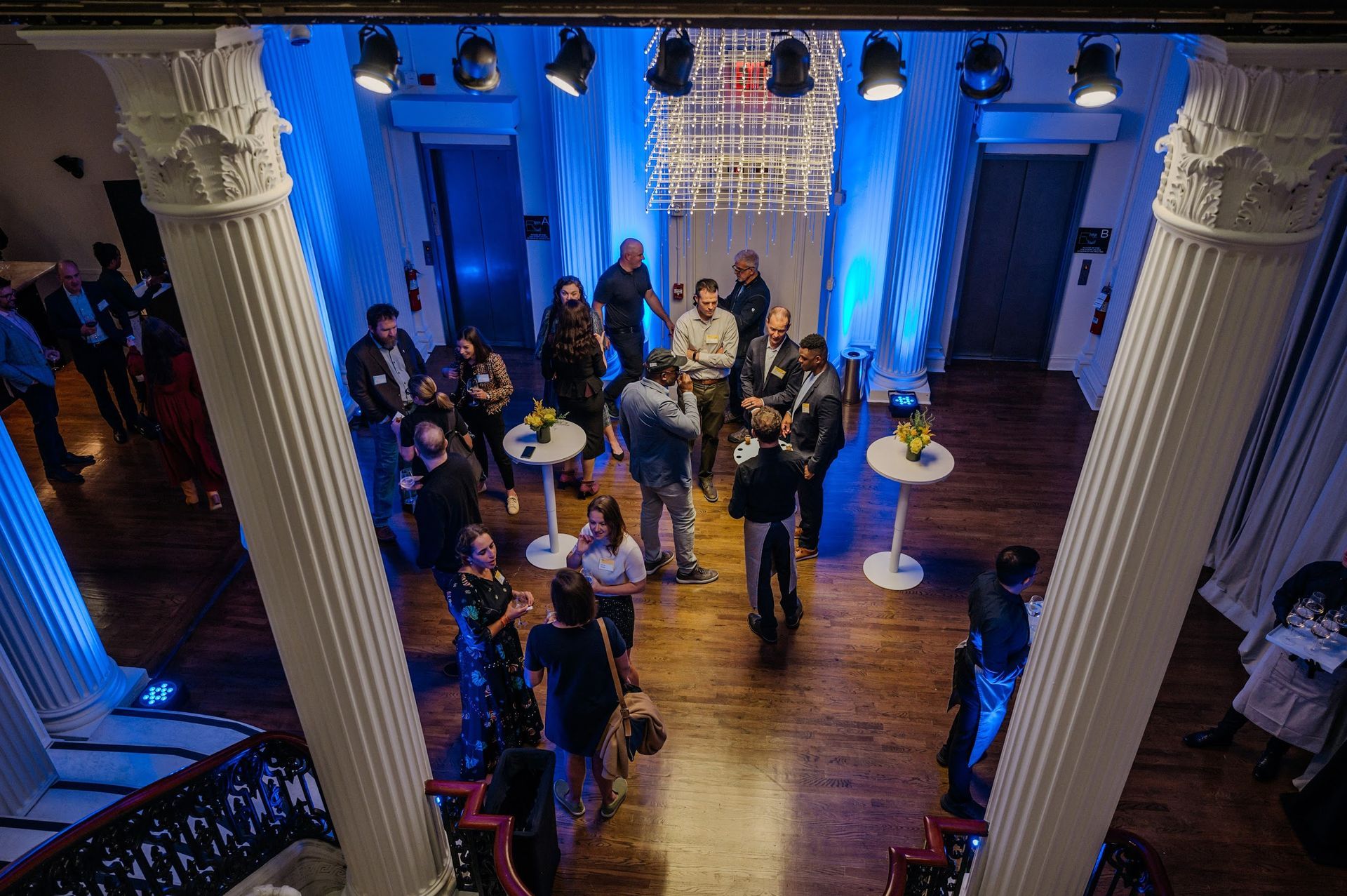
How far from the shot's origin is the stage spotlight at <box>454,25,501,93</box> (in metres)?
3.41

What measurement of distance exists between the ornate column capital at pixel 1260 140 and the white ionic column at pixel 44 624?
5.23 m

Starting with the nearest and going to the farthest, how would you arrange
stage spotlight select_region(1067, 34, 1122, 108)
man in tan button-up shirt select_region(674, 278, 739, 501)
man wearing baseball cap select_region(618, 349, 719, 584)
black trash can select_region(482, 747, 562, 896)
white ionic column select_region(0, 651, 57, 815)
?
1. stage spotlight select_region(1067, 34, 1122, 108)
2. black trash can select_region(482, 747, 562, 896)
3. white ionic column select_region(0, 651, 57, 815)
4. man wearing baseball cap select_region(618, 349, 719, 584)
5. man in tan button-up shirt select_region(674, 278, 739, 501)

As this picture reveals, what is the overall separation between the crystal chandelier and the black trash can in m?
4.77

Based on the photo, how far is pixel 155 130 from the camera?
8.35 ft

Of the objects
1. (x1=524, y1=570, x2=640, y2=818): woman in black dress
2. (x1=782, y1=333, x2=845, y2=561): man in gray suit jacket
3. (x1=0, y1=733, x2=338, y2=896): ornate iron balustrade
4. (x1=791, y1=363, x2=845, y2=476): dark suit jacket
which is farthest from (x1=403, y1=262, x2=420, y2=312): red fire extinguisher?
(x1=0, y1=733, x2=338, y2=896): ornate iron balustrade

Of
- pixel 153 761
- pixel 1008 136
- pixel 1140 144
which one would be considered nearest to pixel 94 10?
pixel 153 761

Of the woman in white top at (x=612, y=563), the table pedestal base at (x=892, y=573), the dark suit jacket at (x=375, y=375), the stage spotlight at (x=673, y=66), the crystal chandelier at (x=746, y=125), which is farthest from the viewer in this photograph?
the crystal chandelier at (x=746, y=125)

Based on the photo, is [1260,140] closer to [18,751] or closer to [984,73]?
[984,73]

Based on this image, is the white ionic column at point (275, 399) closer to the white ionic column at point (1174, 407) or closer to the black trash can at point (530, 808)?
the black trash can at point (530, 808)

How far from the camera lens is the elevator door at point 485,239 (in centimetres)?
909

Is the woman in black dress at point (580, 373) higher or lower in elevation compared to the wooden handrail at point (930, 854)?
higher

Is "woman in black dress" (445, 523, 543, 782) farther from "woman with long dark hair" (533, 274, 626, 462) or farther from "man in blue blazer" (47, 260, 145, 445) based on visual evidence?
"man in blue blazer" (47, 260, 145, 445)

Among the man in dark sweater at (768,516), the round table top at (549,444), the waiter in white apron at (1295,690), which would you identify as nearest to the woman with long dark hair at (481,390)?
the round table top at (549,444)

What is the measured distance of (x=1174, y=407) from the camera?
2.61 m
